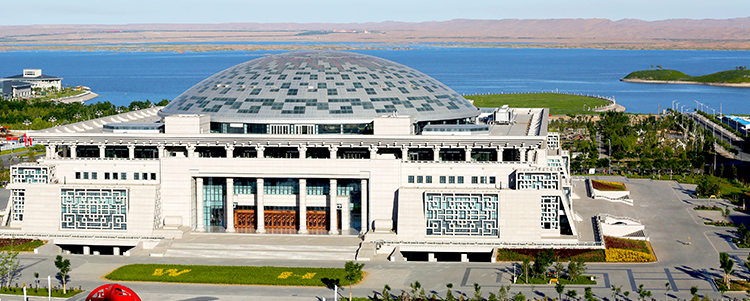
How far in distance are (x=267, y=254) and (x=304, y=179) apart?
810cm

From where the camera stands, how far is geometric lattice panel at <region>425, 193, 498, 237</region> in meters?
69.6

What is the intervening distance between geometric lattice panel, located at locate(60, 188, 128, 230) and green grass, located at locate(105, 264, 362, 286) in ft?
31.2

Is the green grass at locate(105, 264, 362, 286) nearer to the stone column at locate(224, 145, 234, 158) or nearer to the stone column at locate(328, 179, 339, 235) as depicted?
the stone column at locate(328, 179, 339, 235)

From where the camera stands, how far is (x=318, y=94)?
79500 mm

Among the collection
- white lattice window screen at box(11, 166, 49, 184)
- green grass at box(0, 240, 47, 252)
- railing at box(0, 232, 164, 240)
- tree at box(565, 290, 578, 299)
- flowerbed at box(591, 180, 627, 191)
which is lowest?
green grass at box(0, 240, 47, 252)

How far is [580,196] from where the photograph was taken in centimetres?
9194

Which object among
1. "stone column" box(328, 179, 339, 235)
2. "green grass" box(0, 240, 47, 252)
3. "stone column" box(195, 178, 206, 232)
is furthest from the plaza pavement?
"stone column" box(328, 179, 339, 235)

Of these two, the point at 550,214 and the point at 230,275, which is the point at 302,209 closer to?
the point at 230,275

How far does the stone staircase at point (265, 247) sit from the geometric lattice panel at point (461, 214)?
6654 millimetres

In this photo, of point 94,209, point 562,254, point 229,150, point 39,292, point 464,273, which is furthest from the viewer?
point 229,150

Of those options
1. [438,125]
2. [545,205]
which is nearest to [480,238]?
[545,205]

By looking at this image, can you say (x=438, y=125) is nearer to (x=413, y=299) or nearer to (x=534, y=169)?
(x=534, y=169)

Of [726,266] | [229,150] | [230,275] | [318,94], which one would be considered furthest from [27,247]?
[726,266]

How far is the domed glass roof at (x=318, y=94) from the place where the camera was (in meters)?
77.7
